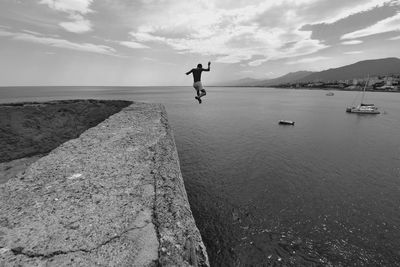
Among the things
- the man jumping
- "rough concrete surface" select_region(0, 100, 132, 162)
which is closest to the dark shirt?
the man jumping

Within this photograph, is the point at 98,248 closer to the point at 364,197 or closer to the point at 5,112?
the point at 5,112

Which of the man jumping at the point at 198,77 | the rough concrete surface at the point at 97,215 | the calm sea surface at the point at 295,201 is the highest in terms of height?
the man jumping at the point at 198,77

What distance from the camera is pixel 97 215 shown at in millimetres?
5445

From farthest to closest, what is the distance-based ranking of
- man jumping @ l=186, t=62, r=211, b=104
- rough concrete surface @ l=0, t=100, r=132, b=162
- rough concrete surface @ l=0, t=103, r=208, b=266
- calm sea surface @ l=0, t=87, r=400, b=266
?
rough concrete surface @ l=0, t=100, r=132, b=162
calm sea surface @ l=0, t=87, r=400, b=266
man jumping @ l=186, t=62, r=211, b=104
rough concrete surface @ l=0, t=103, r=208, b=266

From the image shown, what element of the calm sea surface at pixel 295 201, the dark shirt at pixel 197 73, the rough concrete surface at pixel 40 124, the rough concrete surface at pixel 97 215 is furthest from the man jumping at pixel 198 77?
the rough concrete surface at pixel 40 124

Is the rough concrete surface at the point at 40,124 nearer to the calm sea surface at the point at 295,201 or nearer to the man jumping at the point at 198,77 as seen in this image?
the calm sea surface at the point at 295,201

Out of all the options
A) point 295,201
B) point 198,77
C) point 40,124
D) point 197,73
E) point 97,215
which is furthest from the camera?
point 40,124

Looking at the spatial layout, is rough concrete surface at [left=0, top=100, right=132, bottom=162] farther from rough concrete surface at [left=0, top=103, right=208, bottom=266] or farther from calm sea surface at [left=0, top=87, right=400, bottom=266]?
calm sea surface at [left=0, top=87, right=400, bottom=266]

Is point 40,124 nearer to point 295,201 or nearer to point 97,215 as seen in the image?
point 97,215

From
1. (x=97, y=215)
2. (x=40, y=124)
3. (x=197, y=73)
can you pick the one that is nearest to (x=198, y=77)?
(x=197, y=73)

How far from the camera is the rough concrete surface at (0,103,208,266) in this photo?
4.33 m

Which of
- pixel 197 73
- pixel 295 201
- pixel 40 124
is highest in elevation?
pixel 197 73

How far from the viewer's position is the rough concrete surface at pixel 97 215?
14.2 feet

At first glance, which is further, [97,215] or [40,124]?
[40,124]
